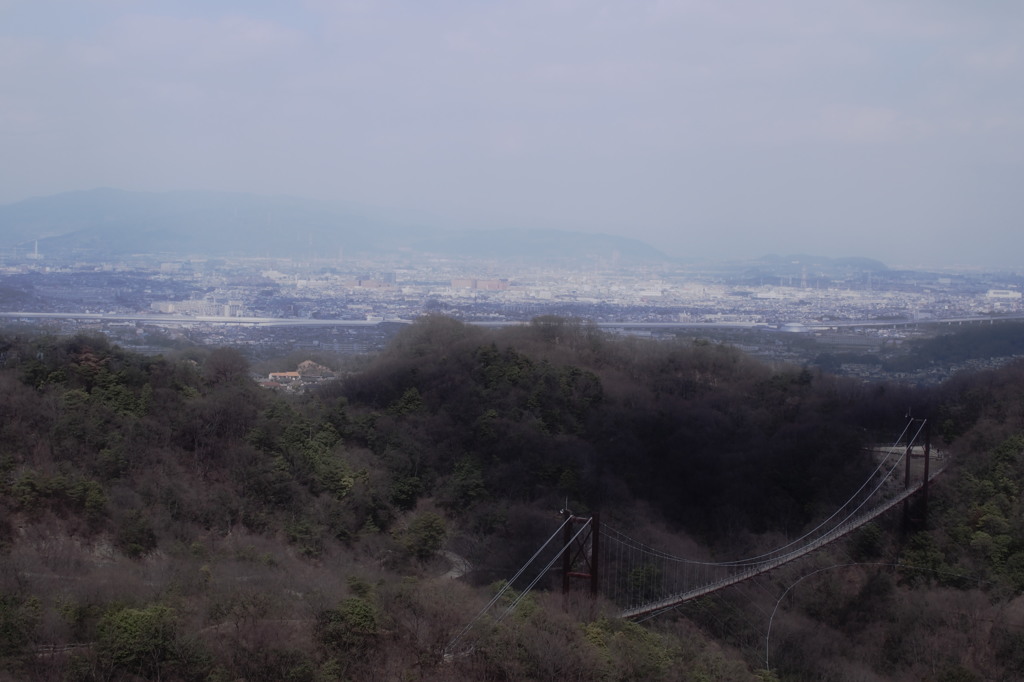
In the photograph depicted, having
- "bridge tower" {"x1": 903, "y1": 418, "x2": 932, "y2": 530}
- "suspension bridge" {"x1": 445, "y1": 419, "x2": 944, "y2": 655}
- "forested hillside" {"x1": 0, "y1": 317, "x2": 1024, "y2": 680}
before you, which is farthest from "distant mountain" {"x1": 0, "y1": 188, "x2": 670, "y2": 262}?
"bridge tower" {"x1": 903, "y1": 418, "x2": 932, "y2": 530}

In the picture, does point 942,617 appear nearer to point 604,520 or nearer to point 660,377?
point 604,520

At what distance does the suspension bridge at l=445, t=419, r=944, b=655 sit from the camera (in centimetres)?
1032

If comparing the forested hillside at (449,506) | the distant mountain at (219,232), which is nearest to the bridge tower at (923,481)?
the forested hillside at (449,506)

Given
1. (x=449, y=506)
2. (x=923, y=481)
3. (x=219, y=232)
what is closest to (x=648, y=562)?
(x=449, y=506)

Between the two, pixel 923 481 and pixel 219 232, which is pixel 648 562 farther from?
pixel 219 232

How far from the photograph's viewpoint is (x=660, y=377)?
62.6ft

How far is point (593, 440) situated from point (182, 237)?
1855 cm

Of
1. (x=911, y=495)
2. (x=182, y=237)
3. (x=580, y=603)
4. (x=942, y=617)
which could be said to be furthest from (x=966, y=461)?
(x=182, y=237)

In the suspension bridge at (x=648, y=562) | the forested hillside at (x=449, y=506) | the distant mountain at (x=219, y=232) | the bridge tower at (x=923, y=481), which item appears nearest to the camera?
the forested hillside at (x=449, y=506)

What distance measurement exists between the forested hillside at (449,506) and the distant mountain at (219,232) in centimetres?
1185

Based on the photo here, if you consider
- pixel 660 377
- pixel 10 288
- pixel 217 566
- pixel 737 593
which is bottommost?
pixel 737 593

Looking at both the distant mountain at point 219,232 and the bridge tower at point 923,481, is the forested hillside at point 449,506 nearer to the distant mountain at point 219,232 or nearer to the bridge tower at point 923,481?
the bridge tower at point 923,481

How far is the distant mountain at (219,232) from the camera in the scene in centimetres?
2844

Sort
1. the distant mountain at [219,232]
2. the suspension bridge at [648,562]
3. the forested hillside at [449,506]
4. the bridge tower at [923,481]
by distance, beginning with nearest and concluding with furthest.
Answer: the forested hillside at [449,506] < the suspension bridge at [648,562] < the bridge tower at [923,481] < the distant mountain at [219,232]
